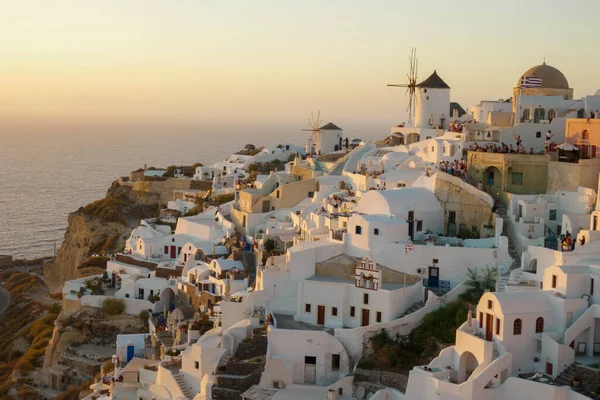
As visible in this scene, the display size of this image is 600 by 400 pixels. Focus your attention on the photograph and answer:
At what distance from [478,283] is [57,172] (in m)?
98.6

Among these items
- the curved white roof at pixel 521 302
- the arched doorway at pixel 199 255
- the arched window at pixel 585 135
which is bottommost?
the arched doorway at pixel 199 255

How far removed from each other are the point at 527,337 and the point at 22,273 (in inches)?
1731

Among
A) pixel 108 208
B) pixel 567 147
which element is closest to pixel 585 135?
pixel 567 147

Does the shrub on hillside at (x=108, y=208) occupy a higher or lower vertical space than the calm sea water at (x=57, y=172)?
higher

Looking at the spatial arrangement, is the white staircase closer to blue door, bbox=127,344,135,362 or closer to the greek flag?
blue door, bbox=127,344,135,362

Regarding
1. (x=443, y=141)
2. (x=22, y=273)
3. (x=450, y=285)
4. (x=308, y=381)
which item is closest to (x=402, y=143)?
(x=443, y=141)

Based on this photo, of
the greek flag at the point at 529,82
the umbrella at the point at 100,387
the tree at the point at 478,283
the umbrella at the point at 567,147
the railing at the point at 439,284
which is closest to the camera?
the tree at the point at 478,283

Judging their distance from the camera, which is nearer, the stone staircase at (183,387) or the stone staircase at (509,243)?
the stone staircase at (183,387)

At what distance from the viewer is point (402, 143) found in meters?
47.3

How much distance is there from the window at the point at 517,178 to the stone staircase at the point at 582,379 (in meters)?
11.6

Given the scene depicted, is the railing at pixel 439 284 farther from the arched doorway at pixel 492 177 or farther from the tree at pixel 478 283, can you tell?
the arched doorway at pixel 492 177

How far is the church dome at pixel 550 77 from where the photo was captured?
41969 mm

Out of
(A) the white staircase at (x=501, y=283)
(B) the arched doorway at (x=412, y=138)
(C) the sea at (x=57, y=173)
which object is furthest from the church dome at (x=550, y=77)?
(C) the sea at (x=57, y=173)

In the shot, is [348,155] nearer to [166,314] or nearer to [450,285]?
[166,314]
